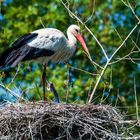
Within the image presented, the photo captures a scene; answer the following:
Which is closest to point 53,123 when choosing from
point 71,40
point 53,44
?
point 53,44

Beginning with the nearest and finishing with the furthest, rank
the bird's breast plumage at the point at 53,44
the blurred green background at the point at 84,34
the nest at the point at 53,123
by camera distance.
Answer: the nest at the point at 53,123 → the bird's breast plumage at the point at 53,44 → the blurred green background at the point at 84,34

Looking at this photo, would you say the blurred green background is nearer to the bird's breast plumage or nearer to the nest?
the bird's breast plumage

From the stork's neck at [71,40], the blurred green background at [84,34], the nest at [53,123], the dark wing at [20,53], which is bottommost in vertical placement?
the blurred green background at [84,34]

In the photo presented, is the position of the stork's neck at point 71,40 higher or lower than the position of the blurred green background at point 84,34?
higher

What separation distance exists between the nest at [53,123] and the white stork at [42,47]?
1.88 m

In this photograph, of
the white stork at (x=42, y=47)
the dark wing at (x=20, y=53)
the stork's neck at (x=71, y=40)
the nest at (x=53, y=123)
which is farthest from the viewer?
the stork's neck at (x=71, y=40)

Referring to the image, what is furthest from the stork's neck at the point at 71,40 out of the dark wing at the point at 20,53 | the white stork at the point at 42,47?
the dark wing at the point at 20,53

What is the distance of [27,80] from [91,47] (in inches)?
85.2

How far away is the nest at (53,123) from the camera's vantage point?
10805 millimetres

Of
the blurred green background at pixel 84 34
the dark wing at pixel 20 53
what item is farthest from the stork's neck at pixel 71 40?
the blurred green background at pixel 84 34

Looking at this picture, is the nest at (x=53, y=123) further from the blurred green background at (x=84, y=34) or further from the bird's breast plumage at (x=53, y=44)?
the blurred green background at (x=84, y=34)

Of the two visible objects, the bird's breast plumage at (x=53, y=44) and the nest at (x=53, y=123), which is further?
the bird's breast plumage at (x=53, y=44)

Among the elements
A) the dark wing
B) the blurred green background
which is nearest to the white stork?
the dark wing

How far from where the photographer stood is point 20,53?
1304 centimetres
